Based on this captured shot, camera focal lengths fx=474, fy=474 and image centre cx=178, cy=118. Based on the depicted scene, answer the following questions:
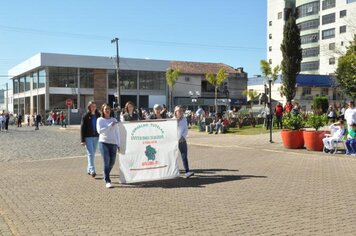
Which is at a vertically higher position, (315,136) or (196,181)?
(315,136)

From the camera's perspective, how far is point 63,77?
6169cm

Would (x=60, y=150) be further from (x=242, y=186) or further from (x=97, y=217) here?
(x=97, y=217)

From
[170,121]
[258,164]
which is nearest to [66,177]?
[170,121]

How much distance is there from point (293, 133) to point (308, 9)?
70563mm

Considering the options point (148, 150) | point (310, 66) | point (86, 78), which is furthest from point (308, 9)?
point (148, 150)

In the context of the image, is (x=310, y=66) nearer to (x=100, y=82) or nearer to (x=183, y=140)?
(x=100, y=82)

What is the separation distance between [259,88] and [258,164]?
65.6m

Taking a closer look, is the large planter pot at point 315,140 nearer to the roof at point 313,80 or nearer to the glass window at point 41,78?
the glass window at point 41,78

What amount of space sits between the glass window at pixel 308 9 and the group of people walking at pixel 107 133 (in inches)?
2974

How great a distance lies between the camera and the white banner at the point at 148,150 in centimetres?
980

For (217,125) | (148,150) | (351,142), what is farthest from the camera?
(217,125)

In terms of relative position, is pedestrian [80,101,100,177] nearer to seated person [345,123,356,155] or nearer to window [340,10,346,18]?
seated person [345,123,356,155]

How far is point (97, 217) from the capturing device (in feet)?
22.2

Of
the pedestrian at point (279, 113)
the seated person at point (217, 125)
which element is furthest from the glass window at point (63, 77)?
the pedestrian at point (279, 113)
